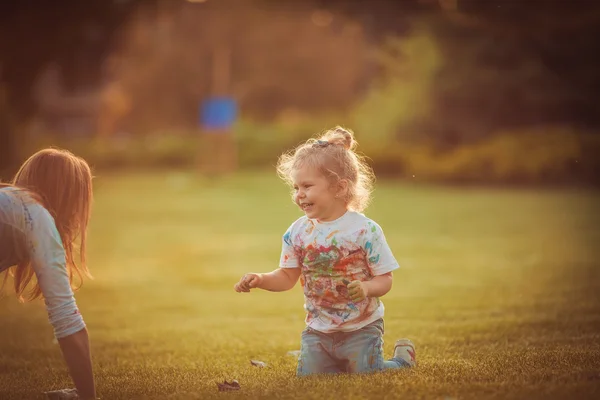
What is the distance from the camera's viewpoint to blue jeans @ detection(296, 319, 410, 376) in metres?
4.15

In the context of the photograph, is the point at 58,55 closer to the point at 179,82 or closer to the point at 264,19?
the point at 264,19

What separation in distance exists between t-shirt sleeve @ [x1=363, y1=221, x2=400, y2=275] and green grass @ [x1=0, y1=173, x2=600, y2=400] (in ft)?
1.77

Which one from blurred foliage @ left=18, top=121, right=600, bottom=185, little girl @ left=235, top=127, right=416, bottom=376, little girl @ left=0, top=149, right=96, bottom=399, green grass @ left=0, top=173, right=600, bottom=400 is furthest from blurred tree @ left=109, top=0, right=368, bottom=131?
little girl @ left=0, top=149, right=96, bottom=399

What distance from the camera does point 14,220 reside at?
3.64 metres

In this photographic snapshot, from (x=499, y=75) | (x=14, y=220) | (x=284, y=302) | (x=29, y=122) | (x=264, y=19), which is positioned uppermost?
(x=264, y=19)

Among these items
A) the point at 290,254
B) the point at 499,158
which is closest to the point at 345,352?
the point at 290,254

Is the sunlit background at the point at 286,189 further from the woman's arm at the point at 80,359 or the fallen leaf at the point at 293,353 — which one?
the woman's arm at the point at 80,359

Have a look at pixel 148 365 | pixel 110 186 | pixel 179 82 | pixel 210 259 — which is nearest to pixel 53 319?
pixel 148 365

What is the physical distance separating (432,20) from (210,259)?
633 inches

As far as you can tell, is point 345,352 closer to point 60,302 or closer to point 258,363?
point 258,363

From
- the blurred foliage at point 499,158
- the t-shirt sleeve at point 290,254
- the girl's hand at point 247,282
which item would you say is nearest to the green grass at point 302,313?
the girl's hand at point 247,282

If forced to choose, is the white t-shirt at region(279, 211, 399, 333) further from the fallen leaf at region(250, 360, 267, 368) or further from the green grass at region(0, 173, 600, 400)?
the fallen leaf at region(250, 360, 267, 368)

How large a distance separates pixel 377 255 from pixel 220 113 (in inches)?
1308

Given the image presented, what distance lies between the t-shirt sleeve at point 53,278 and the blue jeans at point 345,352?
4.12 ft
